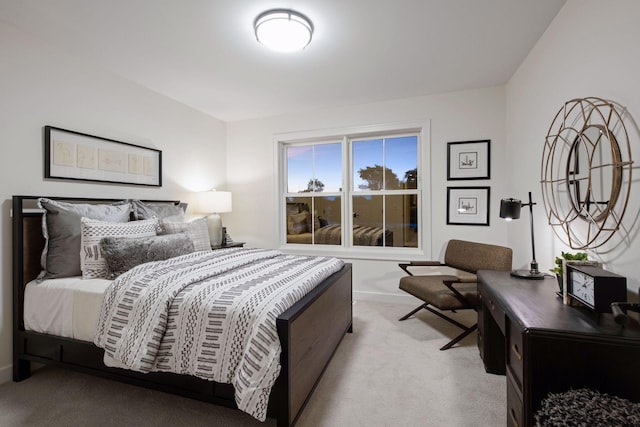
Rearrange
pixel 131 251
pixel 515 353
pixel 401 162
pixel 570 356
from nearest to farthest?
1. pixel 570 356
2. pixel 515 353
3. pixel 131 251
4. pixel 401 162

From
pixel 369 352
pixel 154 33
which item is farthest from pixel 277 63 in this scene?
pixel 369 352

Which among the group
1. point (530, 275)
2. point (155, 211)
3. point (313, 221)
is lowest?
point (530, 275)

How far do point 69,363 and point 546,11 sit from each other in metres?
3.93

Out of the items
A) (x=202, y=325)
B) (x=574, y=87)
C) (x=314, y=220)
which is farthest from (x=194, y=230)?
(x=574, y=87)

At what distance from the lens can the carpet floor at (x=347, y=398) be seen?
1702mm

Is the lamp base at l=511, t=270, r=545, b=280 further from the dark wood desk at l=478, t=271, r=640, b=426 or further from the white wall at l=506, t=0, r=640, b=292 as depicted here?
the dark wood desk at l=478, t=271, r=640, b=426

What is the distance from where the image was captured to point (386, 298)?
379 cm

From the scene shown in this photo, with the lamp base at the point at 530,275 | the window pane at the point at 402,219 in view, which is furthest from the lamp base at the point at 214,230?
the lamp base at the point at 530,275

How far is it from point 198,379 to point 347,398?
0.90 metres

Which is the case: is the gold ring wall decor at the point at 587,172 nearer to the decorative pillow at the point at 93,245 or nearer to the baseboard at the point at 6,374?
the decorative pillow at the point at 93,245

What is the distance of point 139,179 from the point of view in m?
3.18

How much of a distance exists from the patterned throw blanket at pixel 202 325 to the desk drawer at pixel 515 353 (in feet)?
3.48

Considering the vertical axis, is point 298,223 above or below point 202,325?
above

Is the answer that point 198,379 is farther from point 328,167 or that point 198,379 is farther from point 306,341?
point 328,167
